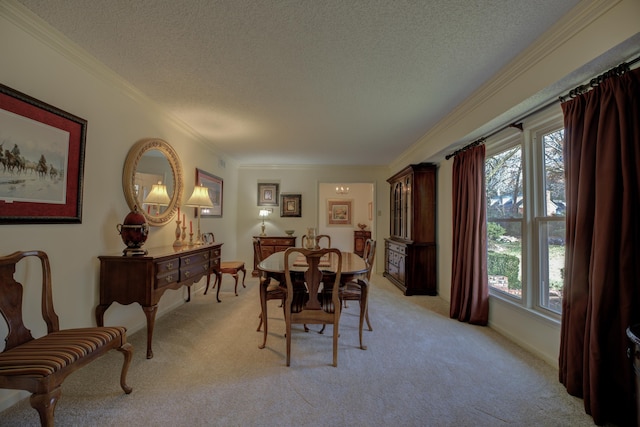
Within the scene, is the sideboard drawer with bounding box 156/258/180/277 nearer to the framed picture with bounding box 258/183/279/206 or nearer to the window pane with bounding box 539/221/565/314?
the window pane with bounding box 539/221/565/314

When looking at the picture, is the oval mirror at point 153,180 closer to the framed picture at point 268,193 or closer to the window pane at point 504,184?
the framed picture at point 268,193

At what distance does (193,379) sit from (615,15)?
11.2 ft

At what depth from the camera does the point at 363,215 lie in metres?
8.48

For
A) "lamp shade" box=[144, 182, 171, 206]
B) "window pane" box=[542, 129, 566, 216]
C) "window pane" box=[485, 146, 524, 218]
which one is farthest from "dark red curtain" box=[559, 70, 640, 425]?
"lamp shade" box=[144, 182, 171, 206]

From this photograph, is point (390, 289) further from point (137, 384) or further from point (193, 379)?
point (137, 384)

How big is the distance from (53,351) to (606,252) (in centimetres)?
308

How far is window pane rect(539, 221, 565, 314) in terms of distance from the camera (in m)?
2.23

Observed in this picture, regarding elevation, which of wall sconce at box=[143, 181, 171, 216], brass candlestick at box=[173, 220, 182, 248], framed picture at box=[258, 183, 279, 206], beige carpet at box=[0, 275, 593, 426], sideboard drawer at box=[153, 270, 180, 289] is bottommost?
beige carpet at box=[0, 275, 593, 426]

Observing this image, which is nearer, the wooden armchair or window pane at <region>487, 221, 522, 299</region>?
the wooden armchair

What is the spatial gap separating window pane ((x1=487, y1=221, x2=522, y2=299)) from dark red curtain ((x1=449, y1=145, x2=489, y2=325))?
0.53 feet

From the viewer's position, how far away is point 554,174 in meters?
2.29

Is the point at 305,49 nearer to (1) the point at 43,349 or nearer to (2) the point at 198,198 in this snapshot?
(2) the point at 198,198

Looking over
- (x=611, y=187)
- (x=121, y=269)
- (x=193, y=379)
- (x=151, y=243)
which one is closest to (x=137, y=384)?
(x=193, y=379)

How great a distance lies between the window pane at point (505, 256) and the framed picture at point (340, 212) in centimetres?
548
